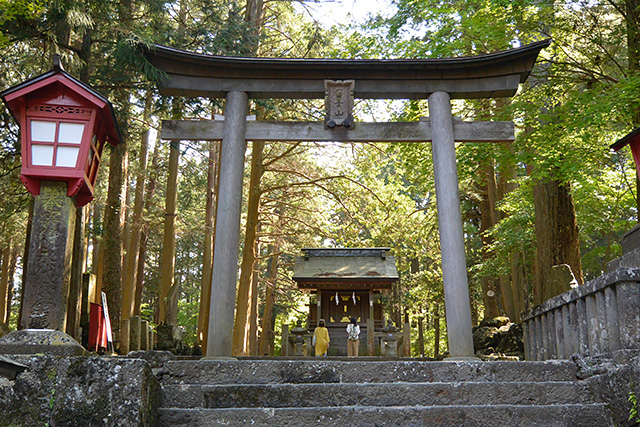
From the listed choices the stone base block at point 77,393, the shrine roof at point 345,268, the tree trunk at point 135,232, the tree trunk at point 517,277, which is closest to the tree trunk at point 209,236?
the tree trunk at point 135,232

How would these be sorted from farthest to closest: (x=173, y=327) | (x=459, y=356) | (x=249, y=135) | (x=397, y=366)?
1. (x=173, y=327)
2. (x=249, y=135)
3. (x=459, y=356)
4. (x=397, y=366)

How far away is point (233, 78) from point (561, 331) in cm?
539

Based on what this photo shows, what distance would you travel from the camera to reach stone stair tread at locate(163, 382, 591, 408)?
4785 mm

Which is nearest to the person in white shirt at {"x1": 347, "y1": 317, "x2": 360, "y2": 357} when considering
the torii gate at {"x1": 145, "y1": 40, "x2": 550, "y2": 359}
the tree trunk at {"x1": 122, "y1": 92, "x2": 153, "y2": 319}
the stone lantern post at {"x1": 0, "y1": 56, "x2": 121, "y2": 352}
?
the torii gate at {"x1": 145, "y1": 40, "x2": 550, "y2": 359}

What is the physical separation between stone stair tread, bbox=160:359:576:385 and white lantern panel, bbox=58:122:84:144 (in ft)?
7.88

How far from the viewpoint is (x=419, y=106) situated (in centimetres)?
1361

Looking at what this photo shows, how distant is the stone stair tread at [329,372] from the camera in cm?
539

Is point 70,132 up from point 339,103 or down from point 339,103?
down

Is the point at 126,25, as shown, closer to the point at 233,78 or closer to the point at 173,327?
the point at 233,78

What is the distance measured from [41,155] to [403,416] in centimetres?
409

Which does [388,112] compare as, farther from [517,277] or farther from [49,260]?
[49,260]

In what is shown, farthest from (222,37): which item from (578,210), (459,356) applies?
(578,210)

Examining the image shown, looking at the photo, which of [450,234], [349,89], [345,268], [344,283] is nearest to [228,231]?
[349,89]

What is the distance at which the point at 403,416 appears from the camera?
14.4ft
